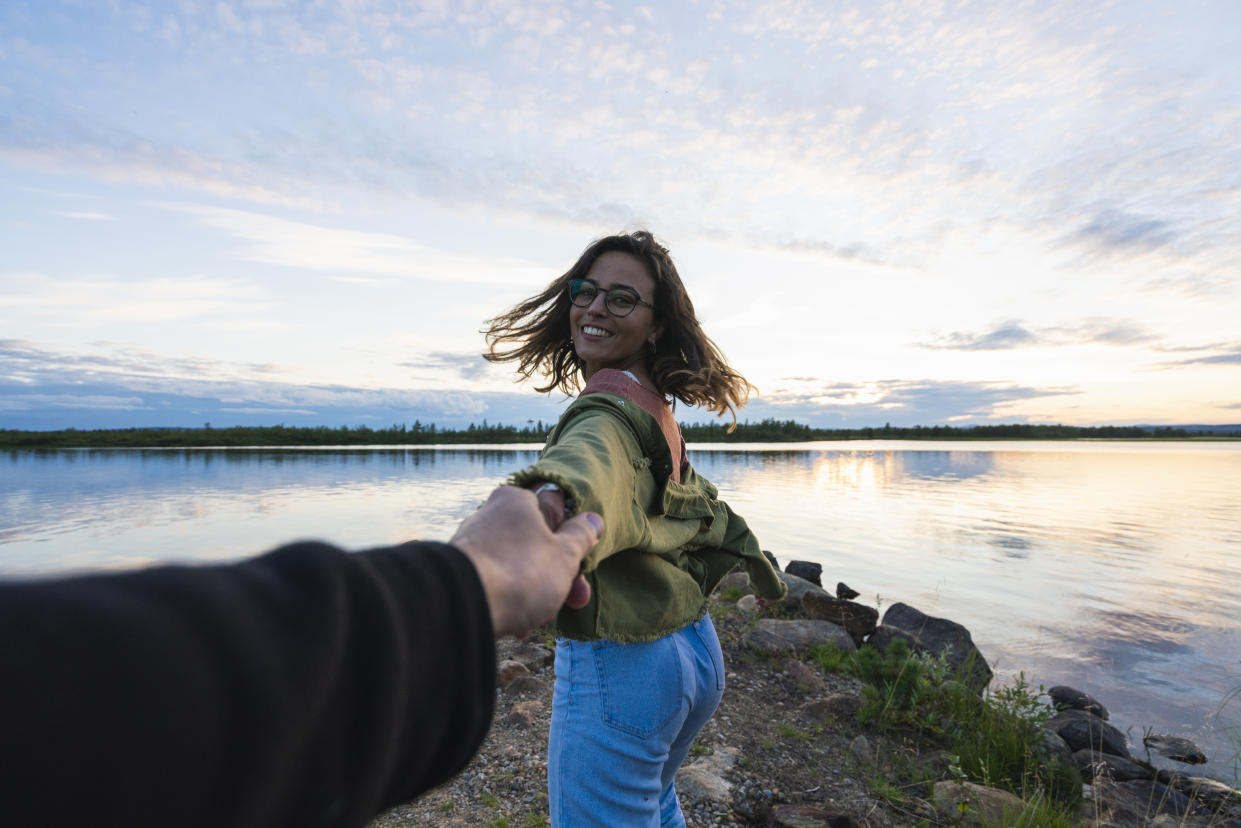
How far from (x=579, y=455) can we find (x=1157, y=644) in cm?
1155

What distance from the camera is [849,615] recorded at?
849 centimetres

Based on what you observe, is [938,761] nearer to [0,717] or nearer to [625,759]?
[625,759]

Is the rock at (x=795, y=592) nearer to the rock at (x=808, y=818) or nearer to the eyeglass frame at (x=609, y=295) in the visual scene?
the rock at (x=808, y=818)

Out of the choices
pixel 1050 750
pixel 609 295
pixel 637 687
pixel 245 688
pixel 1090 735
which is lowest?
pixel 1090 735

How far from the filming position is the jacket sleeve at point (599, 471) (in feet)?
3.88

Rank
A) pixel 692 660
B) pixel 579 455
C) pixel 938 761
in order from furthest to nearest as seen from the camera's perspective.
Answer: pixel 938 761 < pixel 692 660 < pixel 579 455

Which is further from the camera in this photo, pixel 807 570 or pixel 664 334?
pixel 807 570

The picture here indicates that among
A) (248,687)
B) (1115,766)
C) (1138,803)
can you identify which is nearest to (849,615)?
(1115,766)

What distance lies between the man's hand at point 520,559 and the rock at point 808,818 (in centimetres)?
378

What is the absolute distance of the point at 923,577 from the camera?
1227 cm

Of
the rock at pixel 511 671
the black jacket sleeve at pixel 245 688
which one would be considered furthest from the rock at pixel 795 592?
the black jacket sleeve at pixel 245 688

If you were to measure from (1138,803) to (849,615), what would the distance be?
3.74 metres

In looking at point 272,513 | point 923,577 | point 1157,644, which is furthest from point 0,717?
point 272,513

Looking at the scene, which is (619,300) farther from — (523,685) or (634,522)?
(523,685)
